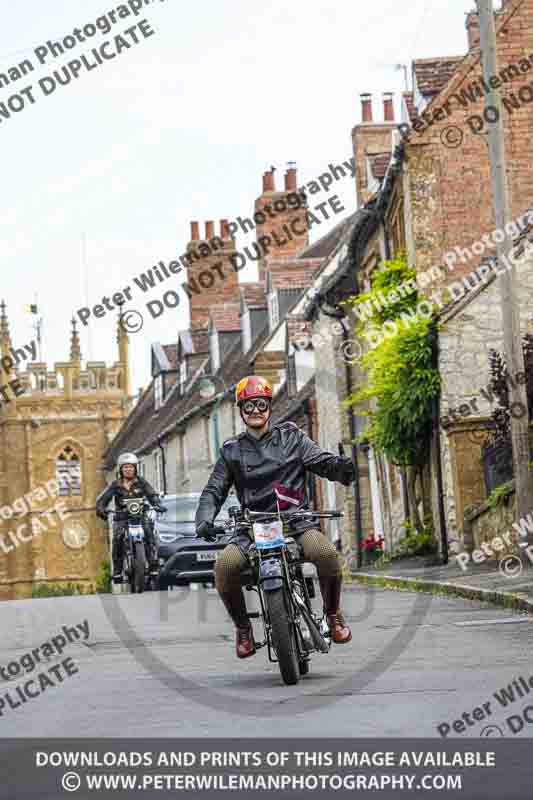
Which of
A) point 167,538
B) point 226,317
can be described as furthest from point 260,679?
point 226,317

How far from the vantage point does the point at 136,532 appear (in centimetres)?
2189

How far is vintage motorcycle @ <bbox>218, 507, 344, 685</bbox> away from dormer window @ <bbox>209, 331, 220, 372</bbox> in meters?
45.9

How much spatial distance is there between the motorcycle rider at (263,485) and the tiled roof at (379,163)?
25938mm

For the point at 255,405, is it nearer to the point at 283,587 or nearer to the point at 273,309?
the point at 283,587

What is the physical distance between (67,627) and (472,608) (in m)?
3.92

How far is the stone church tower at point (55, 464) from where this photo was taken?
10419 centimetres

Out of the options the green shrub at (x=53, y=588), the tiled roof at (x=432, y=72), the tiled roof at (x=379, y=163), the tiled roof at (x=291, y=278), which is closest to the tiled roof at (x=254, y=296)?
the tiled roof at (x=291, y=278)

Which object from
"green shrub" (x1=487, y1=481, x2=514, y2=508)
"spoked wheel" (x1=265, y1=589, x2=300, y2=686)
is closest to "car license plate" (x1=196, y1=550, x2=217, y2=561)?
"green shrub" (x1=487, y1=481, x2=514, y2=508)

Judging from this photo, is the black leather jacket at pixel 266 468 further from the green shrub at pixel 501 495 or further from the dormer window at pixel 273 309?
the dormer window at pixel 273 309
